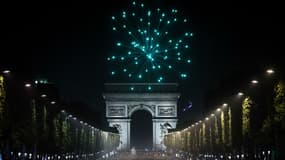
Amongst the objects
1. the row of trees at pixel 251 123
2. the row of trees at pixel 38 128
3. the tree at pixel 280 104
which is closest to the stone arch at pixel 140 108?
the row of trees at pixel 38 128

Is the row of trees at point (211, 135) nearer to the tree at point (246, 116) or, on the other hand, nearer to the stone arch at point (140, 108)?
the tree at point (246, 116)

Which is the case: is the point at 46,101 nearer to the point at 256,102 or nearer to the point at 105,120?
the point at 256,102

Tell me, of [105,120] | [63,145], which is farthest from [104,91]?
[63,145]

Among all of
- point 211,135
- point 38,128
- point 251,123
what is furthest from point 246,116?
point 211,135

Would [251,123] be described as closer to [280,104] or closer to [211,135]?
Result: [280,104]

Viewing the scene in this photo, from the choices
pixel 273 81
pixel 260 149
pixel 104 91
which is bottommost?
pixel 260 149

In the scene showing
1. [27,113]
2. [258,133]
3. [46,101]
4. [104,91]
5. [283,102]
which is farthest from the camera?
[104,91]

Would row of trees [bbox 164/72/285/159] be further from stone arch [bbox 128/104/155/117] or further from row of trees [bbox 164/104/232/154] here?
stone arch [bbox 128/104/155/117]

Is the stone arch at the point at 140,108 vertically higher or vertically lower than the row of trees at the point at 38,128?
higher
